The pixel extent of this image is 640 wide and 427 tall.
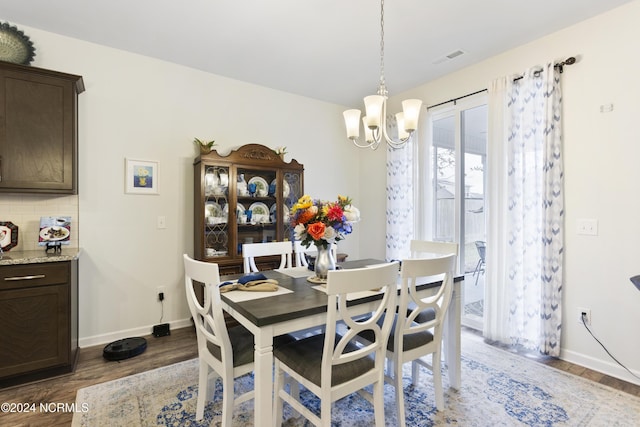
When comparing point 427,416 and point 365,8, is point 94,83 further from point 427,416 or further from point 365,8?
point 427,416

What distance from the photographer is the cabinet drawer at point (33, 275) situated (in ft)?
6.95

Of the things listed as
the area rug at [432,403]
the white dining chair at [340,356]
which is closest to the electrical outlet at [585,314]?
the area rug at [432,403]

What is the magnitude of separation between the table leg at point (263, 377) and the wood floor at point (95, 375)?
130 cm

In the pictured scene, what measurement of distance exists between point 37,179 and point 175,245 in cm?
123

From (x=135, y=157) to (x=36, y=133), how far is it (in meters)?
0.75

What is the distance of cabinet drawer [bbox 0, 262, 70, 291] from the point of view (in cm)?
212

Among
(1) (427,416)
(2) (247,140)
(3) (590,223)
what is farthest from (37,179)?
(3) (590,223)

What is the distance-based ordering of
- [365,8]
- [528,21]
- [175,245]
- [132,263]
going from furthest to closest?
[175,245], [132,263], [528,21], [365,8]

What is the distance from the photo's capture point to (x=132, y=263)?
3.04 m

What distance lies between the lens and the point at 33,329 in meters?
2.20

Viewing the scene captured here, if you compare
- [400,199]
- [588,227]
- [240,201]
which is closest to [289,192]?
[240,201]

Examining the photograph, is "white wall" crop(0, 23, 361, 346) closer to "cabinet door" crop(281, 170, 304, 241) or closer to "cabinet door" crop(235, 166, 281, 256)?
"cabinet door" crop(235, 166, 281, 256)

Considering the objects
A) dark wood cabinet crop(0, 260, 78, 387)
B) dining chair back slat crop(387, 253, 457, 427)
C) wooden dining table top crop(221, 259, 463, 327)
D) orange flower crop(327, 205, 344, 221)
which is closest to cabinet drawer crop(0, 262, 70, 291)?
dark wood cabinet crop(0, 260, 78, 387)

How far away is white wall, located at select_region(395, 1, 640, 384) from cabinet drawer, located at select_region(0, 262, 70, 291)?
12.8ft
